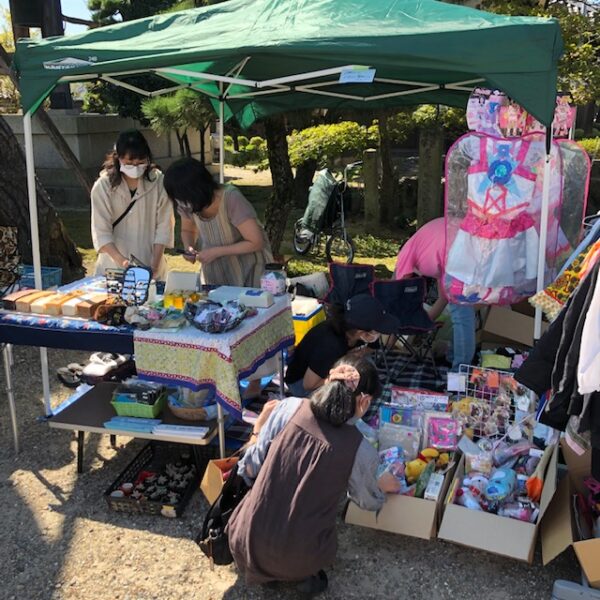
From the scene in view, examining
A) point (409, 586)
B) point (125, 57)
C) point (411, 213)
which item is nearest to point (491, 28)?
point (125, 57)

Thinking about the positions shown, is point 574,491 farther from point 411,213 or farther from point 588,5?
point 411,213

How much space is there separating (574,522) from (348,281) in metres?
2.27

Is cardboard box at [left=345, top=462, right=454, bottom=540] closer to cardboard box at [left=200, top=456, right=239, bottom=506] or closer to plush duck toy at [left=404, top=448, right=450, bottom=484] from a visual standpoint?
plush duck toy at [left=404, top=448, right=450, bottom=484]

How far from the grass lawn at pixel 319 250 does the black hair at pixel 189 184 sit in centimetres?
394

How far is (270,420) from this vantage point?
235 cm

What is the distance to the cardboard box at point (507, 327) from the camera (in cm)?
429

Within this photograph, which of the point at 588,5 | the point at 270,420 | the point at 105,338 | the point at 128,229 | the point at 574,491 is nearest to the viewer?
the point at 270,420

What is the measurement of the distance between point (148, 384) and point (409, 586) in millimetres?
1556

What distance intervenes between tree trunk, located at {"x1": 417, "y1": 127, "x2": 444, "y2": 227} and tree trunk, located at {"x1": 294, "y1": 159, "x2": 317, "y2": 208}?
3.75 m

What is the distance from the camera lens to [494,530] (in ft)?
8.37

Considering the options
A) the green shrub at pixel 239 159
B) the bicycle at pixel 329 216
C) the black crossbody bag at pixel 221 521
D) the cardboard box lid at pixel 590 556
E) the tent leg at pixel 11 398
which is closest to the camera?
the cardboard box lid at pixel 590 556

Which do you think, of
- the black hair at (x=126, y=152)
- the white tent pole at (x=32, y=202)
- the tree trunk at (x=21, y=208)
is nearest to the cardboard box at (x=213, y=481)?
the white tent pole at (x=32, y=202)

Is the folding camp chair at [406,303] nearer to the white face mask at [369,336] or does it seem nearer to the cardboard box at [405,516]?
the white face mask at [369,336]

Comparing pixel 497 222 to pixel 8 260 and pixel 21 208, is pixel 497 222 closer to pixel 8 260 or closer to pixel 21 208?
pixel 8 260
